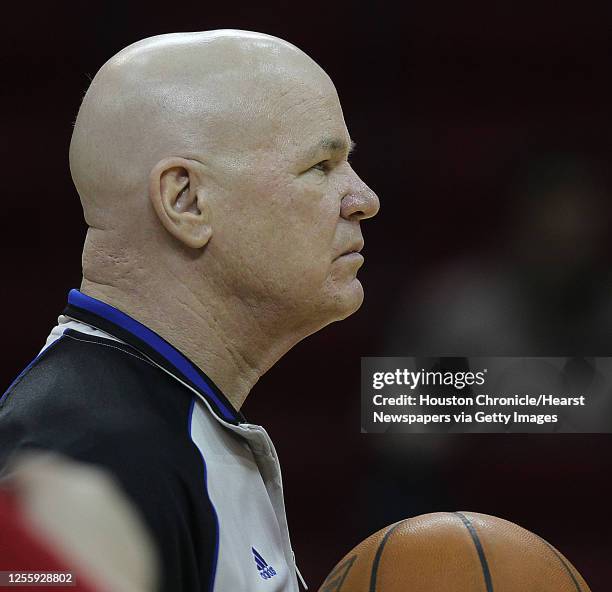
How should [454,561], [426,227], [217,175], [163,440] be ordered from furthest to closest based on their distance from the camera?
1. [426,227]
2. [454,561]
3. [217,175]
4. [163,440]

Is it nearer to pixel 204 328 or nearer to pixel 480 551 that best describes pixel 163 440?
pixel 204 328

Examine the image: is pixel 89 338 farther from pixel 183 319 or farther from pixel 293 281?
pixel 293 281

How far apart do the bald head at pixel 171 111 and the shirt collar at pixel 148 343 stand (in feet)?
0.29

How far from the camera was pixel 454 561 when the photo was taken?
4.15ft

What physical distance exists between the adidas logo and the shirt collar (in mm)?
137

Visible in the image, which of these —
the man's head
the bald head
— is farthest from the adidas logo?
the bald head

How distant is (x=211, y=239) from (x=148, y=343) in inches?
4.8

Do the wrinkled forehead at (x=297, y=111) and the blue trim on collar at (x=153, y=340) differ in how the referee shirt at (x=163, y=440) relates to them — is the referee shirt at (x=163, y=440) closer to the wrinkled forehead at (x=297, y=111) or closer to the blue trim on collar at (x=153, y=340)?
the blue trim on collar at (x=153, y=340)

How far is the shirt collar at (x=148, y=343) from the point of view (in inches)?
40.5

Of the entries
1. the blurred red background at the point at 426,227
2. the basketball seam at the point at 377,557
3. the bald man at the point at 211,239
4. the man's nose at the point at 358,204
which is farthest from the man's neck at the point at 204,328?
the blurred red background at the point at 426,227

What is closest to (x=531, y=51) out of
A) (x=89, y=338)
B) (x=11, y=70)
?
(x=11, y=70)

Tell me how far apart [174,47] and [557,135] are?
120 centimetres

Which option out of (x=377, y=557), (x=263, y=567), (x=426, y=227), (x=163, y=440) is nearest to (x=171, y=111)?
(x=163, y=440)

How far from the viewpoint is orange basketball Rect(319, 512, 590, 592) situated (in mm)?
1245
